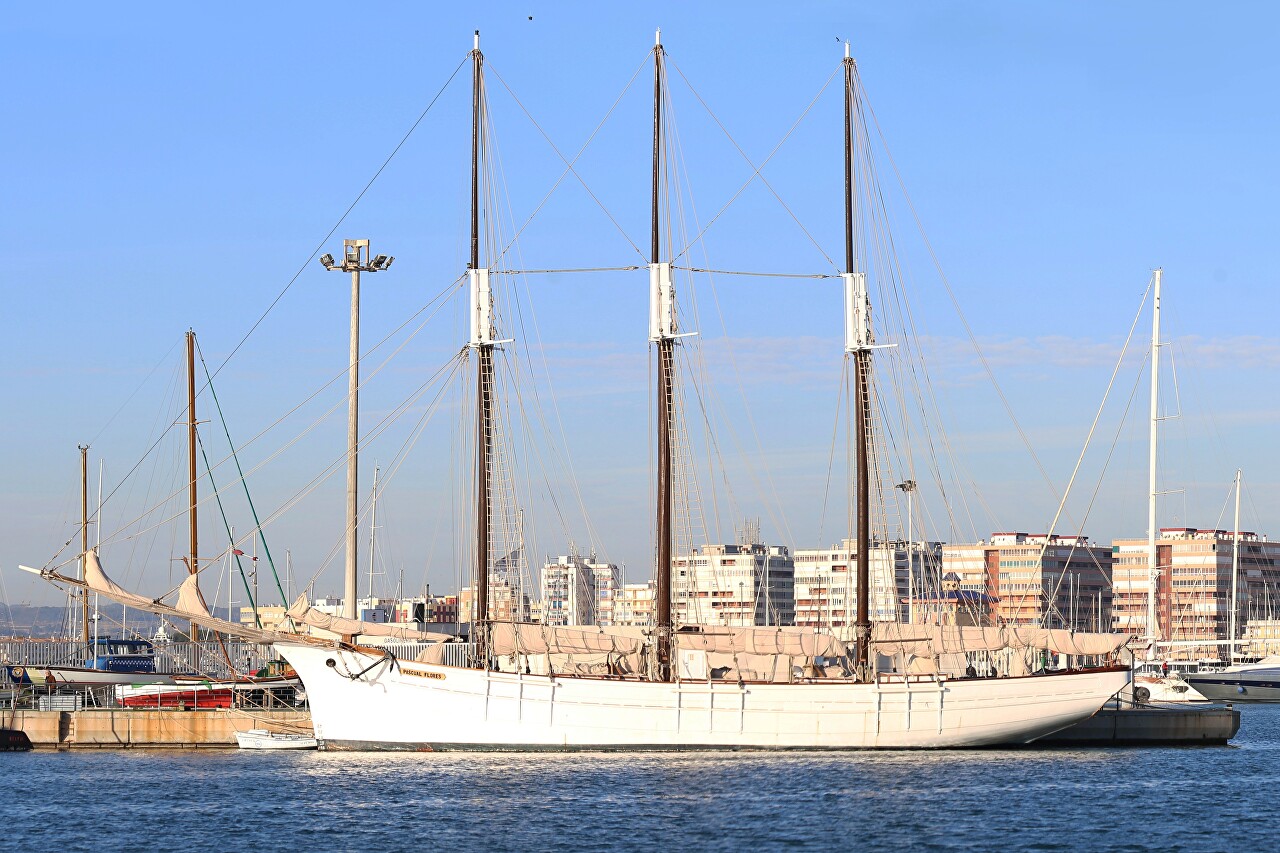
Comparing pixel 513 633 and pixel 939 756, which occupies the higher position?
pixel 513 633

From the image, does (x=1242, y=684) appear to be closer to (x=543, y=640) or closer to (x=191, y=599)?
(x=543, y=640)

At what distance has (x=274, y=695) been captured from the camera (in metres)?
75.6

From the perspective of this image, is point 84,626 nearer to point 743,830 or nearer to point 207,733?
point 207,733

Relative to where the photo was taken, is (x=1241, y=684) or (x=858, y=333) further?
(x=1241, y=684)

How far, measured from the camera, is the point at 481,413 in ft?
228

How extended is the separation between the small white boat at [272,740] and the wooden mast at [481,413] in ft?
28.4

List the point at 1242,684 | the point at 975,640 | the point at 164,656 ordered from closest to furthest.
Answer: the point at 975,640 → the point at 164,656 → the point at 1242,684

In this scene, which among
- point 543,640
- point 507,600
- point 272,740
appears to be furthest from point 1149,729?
point 272,740

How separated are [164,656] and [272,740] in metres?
42.8

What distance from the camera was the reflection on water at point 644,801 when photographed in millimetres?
Answer: 46000

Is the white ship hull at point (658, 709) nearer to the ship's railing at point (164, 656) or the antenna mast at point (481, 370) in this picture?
the antenna mast at point (481, 370)

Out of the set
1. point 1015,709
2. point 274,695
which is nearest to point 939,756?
point 1015,709

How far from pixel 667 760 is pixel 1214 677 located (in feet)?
336

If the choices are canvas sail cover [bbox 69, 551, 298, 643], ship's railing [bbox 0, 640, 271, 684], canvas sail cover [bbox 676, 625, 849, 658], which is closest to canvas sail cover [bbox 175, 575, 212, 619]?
canvas sail cover [bbox 69, 551, 298, 643]
